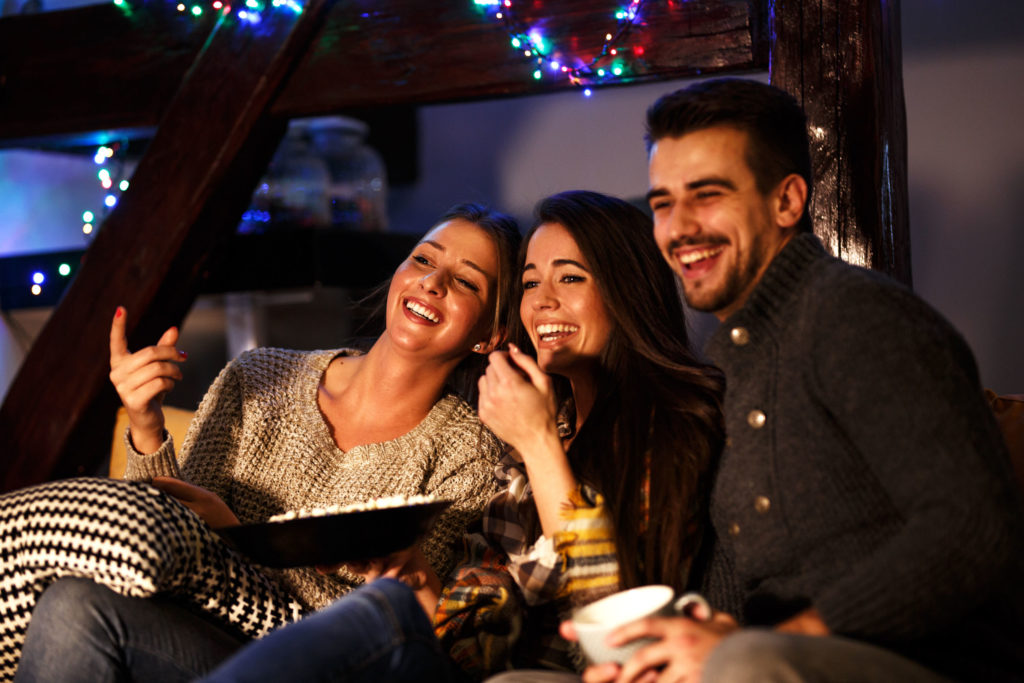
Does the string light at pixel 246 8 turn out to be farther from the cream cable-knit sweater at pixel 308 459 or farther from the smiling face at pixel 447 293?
the cream cable-knit sweater at pixel 308 459

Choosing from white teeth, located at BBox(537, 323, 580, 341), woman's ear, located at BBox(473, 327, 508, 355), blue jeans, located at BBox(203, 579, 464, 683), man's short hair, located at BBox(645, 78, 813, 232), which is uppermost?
man's short hair, located at BBox(645, 78, 813, 232)

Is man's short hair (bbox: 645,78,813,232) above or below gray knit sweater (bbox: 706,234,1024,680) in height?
above

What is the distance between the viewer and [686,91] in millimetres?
1312

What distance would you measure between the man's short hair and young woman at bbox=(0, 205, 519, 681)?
706 millimetres

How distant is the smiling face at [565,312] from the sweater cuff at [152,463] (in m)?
0.68

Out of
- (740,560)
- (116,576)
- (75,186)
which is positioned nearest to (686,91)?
(740,560)

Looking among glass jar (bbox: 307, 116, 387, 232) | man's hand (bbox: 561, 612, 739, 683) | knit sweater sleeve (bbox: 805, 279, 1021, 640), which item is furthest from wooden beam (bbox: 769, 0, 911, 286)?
glass jar (bbox: 307, 116, 387, 232)

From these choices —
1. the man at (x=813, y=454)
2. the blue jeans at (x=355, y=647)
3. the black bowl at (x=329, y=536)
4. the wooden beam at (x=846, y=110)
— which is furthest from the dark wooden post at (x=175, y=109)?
the blue jeans at (x=355, y=647)

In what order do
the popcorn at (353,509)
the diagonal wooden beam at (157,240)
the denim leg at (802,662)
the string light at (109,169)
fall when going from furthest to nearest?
the string light at (109,169), the diagonal wooden beam at (157,240), the popcorn at (353,509), the denim leg at (802,662)

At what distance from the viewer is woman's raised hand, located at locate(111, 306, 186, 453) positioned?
1739 millimetres

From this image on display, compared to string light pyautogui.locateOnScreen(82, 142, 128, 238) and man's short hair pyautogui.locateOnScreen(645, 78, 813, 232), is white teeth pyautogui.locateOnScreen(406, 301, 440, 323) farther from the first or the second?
string light pyautogui.locateOnScreen(82, 142, 128, 238)

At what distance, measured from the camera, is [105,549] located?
134 cm

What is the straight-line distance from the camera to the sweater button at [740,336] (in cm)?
125

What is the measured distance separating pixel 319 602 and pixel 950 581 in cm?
105
